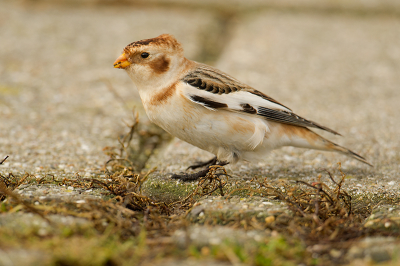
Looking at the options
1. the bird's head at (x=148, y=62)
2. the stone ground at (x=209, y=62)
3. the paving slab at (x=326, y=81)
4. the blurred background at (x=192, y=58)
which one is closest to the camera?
the bird's head at (x=148, y=62)

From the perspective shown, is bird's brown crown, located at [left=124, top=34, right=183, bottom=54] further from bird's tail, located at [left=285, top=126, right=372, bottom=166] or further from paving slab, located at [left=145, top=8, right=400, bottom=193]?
bird's tail, located at [left=285, top=126, right=372, bottom=166]

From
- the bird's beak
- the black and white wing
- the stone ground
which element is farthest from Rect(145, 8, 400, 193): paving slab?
the bird's beak

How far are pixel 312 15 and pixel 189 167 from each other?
15.7ft

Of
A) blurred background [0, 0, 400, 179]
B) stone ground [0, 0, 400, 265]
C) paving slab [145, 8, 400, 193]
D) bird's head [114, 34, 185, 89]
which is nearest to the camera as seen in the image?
bird's head [114, 34, 185, 89]

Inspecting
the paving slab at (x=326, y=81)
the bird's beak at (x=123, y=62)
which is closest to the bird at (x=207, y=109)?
the bird's beak at (x=123, y=62)

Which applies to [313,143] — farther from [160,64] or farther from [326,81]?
[326,81]

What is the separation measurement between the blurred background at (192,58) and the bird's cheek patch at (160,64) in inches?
30.0

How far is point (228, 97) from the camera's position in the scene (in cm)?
286

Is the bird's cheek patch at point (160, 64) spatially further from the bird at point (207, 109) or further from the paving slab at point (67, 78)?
the paving slab at point (67, 78)

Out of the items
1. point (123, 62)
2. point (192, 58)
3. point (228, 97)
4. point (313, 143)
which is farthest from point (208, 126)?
point (192, 58)

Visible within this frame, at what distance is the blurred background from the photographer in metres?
3.43

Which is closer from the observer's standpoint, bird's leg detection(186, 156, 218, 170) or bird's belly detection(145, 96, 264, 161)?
bird's belly detection(145, 96, 264, 161)

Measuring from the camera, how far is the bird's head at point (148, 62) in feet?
9.56

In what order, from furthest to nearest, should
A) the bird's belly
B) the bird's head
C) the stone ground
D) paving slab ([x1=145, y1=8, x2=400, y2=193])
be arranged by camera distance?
paving slab ([x1=145, y1=8, x2=400, y2=193]) → the stone ground → the bird's head → the bird's belly
